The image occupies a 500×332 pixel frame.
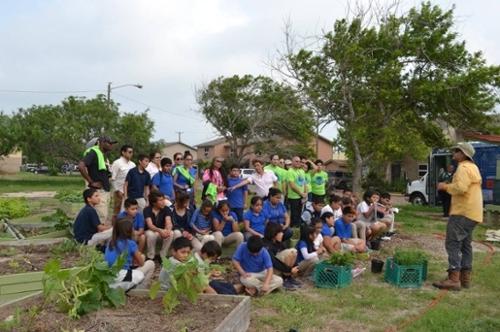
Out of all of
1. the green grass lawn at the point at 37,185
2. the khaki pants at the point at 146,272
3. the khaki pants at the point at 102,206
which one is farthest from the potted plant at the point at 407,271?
the green grass lawn at the point at 37,185

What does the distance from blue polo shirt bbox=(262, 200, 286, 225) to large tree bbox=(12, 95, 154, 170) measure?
24128 mm

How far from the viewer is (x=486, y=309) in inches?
217

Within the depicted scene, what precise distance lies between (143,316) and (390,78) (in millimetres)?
13311

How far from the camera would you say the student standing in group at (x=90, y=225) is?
6504mm

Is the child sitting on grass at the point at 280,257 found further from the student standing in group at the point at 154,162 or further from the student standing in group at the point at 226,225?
the student standing in group at the point at 154,162

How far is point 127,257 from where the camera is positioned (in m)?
5.13

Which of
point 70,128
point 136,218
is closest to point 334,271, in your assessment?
Answer: point 136,218

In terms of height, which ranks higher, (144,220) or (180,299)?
(144,220)

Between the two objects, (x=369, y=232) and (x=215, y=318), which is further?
(x=369, y=232)

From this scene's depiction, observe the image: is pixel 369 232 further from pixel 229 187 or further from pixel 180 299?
pixel 180 299

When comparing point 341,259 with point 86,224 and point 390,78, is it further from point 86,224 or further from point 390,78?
point 390,78

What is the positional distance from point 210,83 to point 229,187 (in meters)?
30.8

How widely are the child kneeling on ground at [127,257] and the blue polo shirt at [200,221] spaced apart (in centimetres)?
186

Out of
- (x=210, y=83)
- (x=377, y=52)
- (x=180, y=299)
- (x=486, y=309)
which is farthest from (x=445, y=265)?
(x=210, y=83)
